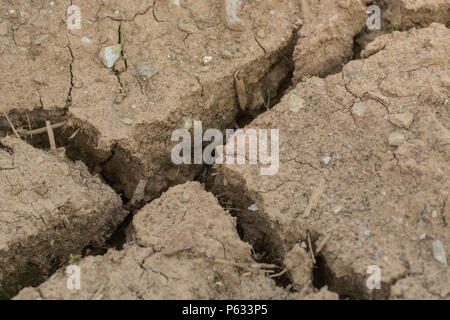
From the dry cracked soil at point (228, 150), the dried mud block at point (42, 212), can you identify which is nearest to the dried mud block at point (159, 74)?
the dry cracked soil at point (228, 150)

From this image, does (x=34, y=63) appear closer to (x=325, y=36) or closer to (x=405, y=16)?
(x=325, y=36)

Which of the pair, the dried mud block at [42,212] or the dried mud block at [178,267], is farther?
the dried mud block at [42,212]

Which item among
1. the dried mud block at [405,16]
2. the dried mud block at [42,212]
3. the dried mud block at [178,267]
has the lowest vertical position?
the dried mud block at [178,267]

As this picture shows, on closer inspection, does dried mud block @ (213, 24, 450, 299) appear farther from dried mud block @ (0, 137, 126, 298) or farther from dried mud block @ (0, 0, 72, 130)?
dried mud block @ (0, 0, 72, 130)

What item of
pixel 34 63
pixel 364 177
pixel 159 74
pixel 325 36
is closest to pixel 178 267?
pixel 364 177

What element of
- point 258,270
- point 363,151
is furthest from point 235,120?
point 258,270

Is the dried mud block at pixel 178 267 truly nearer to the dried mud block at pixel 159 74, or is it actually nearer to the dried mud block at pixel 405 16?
the dried mud block at pixel 159 74
